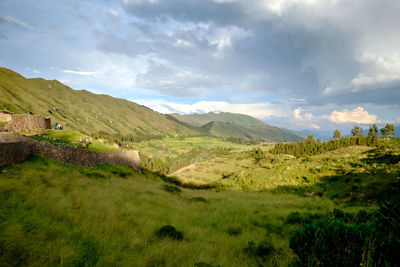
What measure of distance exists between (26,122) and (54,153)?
23.1m

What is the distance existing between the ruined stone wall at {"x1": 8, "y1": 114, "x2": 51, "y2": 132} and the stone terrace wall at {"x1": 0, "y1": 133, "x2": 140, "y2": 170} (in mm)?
16577

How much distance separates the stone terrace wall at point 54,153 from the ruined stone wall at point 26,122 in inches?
653

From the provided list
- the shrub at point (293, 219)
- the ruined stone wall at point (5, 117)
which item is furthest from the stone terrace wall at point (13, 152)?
the ruined stone wall at point (5, 117)

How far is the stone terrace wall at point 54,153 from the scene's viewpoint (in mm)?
14520

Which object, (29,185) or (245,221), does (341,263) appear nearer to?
(245,221)

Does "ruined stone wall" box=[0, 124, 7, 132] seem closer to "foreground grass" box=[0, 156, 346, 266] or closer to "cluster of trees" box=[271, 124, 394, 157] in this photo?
"foreground grass" box=[0, 156, 346, 266]

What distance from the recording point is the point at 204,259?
267 inches

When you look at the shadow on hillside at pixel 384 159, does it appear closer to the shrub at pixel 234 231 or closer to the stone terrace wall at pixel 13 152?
the shrub at pixel 234 231

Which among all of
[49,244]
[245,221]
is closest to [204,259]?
[49,244]

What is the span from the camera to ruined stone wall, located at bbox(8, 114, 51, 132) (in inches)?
1248

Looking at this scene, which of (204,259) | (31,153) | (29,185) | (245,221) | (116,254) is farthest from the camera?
(31,153)

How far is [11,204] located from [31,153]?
1262 cm

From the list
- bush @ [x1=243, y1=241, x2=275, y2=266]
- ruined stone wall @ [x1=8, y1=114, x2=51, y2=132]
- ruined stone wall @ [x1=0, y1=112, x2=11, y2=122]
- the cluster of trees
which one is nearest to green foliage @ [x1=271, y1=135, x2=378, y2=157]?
the cluster of trees

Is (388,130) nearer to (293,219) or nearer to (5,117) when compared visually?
(293,219)
